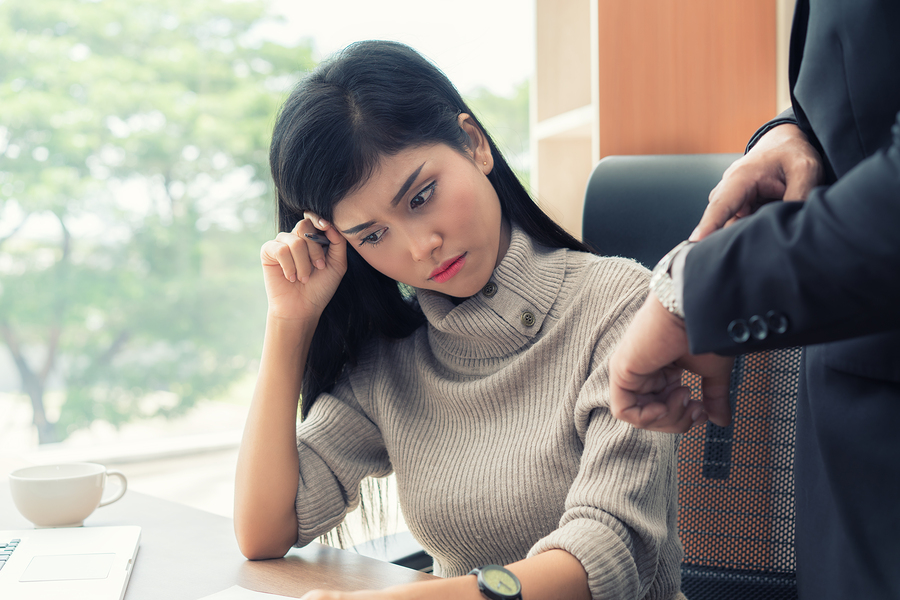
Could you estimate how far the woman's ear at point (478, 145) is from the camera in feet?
3.35

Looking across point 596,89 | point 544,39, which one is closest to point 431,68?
point 596,89

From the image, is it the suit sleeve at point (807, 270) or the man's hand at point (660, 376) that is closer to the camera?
the suit sleeve at point (807, 270)

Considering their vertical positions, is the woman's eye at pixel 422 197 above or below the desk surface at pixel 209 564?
above

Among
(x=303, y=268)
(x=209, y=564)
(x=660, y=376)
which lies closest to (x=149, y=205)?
(x=303, y=268)

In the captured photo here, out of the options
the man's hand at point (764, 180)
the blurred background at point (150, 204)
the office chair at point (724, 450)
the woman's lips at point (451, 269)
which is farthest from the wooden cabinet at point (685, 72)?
the blurred background at point (150, 204)

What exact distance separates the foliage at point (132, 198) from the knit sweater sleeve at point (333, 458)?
2.67 metres

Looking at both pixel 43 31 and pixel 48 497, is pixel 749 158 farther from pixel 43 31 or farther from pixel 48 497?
pixel 43 31

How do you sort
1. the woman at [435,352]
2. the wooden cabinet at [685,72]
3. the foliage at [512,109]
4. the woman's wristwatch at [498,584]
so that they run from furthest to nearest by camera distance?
the foliage at [512,109] < the wooden cabinet at [685,72] < the woman at [435,352] < the woman's wristwatch at [498,584]

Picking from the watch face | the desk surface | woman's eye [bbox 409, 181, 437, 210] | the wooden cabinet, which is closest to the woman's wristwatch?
the watch face

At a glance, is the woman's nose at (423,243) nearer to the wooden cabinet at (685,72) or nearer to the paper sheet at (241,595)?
the paper sheet at (241,595)

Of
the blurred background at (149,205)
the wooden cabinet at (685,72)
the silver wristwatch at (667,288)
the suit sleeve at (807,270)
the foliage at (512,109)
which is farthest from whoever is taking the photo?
the foliage at (512,109)

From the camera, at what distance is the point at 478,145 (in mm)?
1037

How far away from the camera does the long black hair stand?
36.0 inches

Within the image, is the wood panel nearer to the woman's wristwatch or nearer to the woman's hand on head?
the woman's hand on head
